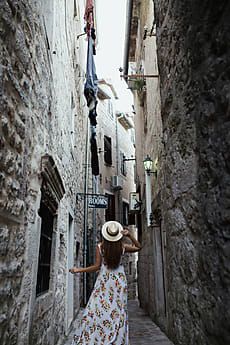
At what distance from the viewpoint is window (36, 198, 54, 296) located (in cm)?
335

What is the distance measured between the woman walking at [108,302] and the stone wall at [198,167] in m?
0.91

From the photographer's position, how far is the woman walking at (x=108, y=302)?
2.61 metres

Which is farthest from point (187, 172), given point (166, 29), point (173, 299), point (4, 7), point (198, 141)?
point (4, 7)

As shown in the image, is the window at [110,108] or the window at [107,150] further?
the window at [110,108]

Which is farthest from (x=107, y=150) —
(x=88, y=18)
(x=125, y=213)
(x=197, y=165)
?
(x=197, y=165)

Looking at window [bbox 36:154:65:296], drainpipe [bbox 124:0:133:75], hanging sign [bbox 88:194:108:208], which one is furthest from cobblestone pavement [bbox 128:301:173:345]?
drainpipe [bbox 124:0:133:75]

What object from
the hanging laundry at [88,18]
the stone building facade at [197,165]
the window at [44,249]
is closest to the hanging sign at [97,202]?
the window at [44,249]

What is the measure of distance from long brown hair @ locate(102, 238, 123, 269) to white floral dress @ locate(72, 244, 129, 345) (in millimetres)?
64

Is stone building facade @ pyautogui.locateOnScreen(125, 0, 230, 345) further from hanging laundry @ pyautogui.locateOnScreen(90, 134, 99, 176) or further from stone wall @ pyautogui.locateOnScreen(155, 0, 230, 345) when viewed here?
hanging laundry @ pyautogui.locateOnScreen(90, 134, 99, 176)

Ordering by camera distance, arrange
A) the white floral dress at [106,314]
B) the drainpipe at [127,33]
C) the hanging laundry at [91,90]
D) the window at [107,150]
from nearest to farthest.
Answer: the white floral dress at [106,314] < the hanging laundry at [91,90] < the drainpipe at [127,33] < the window at [107,150]

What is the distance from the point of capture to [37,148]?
2.95 m

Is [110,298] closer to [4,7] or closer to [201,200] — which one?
[201,200]

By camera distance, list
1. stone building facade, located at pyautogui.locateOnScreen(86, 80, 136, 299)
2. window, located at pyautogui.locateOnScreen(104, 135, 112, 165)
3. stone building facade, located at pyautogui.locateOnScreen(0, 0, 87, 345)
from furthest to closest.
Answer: window, located at pyautogui.locateOnScreen(104, 135, 112, 165) < stone building facade, located at pyautogui.locateOnScreen(86, 80, 136, 299) < stone building facade, located at pyautogui.locateOnScreen(0, 0, 87, 345)

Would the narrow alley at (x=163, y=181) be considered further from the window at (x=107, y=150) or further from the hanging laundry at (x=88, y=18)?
the window at (x=107, y=150)
